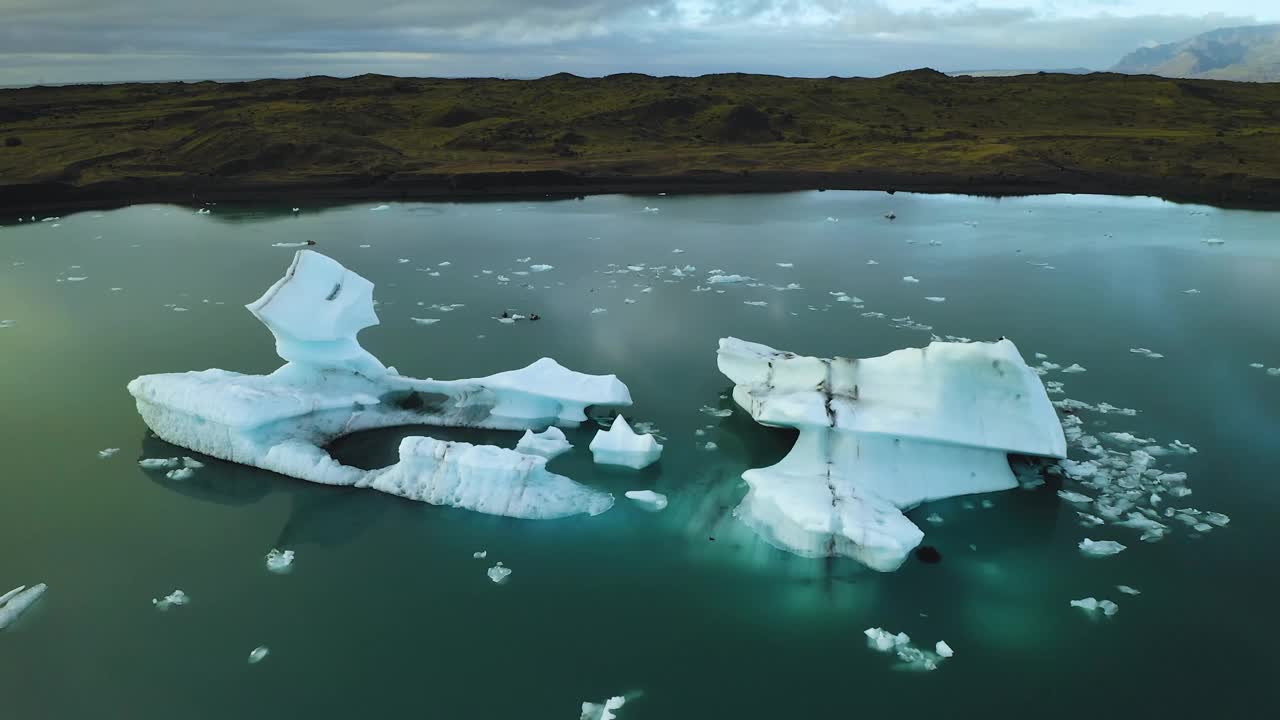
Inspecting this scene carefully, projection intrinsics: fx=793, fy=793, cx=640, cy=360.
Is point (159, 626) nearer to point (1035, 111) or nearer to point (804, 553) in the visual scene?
point (804, 553)

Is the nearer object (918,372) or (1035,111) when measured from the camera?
(918,372)

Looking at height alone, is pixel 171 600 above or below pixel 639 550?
below

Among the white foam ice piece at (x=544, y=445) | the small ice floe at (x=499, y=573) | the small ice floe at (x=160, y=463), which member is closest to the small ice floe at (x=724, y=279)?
the white foam ice piece at (x=544, y=445)

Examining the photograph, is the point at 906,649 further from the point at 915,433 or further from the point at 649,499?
the point at 649,499

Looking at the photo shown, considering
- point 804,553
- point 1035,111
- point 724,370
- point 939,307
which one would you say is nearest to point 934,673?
point 804,553

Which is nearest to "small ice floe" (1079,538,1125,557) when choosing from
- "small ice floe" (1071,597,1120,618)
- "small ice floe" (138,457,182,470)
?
"small ice floe" (1071,597,1120,618)

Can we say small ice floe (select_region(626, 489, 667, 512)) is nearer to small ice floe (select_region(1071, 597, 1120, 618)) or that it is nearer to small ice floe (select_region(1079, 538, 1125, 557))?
small ice floe (select_region(1071, 597, 1120, 618))

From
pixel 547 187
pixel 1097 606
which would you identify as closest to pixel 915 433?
pixel 1097 606
